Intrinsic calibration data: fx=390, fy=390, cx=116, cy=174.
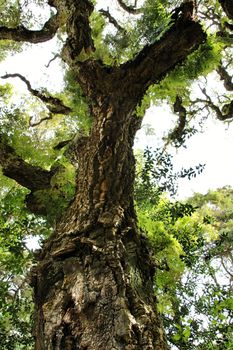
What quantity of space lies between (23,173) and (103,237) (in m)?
2.46

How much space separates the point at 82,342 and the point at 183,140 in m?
6.30

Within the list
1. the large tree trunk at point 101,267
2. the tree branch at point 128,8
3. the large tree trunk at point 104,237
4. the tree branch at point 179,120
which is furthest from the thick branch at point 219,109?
the large tree trunk at point 101,267

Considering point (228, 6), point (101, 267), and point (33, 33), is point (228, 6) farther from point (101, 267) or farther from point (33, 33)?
point (101, 267)

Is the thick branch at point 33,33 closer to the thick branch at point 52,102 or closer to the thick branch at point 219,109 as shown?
the thick branch at point 52,102

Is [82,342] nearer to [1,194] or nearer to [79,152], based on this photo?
[79,152]

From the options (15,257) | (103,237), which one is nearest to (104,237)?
(103,237)

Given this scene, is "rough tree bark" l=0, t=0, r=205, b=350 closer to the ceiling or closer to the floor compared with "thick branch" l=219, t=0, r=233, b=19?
closer to the floor

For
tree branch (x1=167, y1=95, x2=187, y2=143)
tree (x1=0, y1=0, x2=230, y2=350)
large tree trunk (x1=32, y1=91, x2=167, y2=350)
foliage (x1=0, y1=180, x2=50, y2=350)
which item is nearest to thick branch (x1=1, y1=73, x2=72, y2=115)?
tree (x1=0, y1=0, x2=230, y2=350)

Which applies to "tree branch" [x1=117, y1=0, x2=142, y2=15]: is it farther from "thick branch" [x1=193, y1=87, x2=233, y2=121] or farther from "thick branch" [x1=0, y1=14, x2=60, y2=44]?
"thick branch" [x1=0, y1=14, x2=60, y2=44]

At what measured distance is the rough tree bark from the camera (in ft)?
8.89

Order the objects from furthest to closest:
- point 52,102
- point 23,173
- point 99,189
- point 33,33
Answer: point 52,102 → point 33,33 → point 23,173 → point 99,189

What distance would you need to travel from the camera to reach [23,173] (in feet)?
18.4

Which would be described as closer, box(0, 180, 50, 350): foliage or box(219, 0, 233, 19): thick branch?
box(219, 0, 233, 19): thick branch

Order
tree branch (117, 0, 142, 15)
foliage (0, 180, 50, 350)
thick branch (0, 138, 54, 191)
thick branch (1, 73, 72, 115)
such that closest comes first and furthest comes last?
thick branch (0, 138, 54, 191)
foliage (0, 180, 50, 350)
thick branch (1, 73, 72, 115)
tree branch (117, 0, 142, 15)
